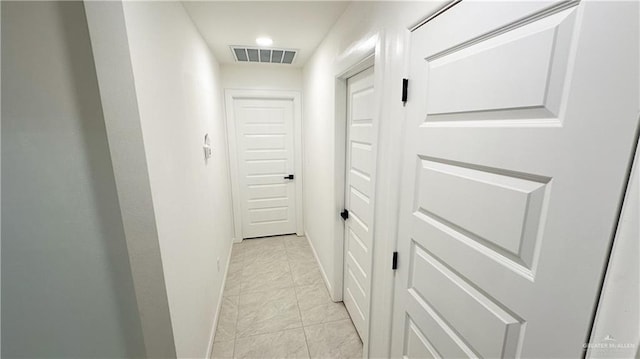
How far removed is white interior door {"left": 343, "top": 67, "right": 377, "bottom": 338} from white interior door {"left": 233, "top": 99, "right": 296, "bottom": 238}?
1.67 metres

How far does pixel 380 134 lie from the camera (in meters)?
1.25

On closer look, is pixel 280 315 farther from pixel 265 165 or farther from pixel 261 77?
pixel 261 77

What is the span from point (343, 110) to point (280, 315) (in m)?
1.84

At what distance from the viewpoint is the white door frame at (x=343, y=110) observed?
1.24 metres

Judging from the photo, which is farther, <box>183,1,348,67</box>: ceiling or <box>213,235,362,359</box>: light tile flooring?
<box>213,235,362,359</box>: light tile flooring

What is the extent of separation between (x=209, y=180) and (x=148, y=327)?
128cm

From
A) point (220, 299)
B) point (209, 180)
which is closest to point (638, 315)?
point (209, 180)

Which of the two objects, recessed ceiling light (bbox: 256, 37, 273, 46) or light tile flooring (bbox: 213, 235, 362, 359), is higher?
recessed ceiling light (bbox: 256, 37, 273, 46)

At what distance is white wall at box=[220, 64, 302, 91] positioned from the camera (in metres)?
3.07

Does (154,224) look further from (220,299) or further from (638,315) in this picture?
(220,299)

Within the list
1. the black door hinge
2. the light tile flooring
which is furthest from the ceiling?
the light tile flooring

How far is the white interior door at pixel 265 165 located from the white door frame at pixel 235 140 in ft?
0.17

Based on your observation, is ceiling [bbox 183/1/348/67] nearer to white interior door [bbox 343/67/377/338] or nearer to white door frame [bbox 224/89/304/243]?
white interior door [bbox 343/67/377/338]

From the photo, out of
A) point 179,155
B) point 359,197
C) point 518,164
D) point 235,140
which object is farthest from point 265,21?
point 518,164
